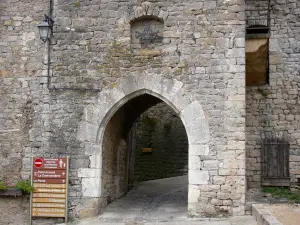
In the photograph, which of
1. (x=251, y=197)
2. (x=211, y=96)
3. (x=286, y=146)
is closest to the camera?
(x=211, y=96)

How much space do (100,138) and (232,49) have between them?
9.70ft

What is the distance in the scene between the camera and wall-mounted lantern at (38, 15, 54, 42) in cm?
815

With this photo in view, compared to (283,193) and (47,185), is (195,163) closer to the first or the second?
(283,193)

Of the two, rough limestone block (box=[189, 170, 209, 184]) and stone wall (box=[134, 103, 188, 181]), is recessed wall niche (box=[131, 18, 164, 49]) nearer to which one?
rough limestone block (box=[189, 170, 209, 184])

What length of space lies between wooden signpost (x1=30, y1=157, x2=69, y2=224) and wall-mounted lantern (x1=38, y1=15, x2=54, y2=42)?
2.34 metres

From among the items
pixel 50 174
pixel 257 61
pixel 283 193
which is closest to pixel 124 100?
pixel 50 174

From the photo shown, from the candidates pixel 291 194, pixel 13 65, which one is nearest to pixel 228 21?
pixel 291 194

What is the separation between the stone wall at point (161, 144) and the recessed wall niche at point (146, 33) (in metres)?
7.52

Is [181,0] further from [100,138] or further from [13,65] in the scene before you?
[13,65]

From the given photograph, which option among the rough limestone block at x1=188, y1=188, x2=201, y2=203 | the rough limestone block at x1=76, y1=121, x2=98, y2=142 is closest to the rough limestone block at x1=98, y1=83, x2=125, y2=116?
the rough limestone block at x1=76, y1=121, x2=98, y2=142

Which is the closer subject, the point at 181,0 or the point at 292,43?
the point at 181,0

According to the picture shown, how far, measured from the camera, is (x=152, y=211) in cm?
851

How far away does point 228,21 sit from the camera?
7809 millimetres

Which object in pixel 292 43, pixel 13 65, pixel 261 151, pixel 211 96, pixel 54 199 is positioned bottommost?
pixel 54 199
